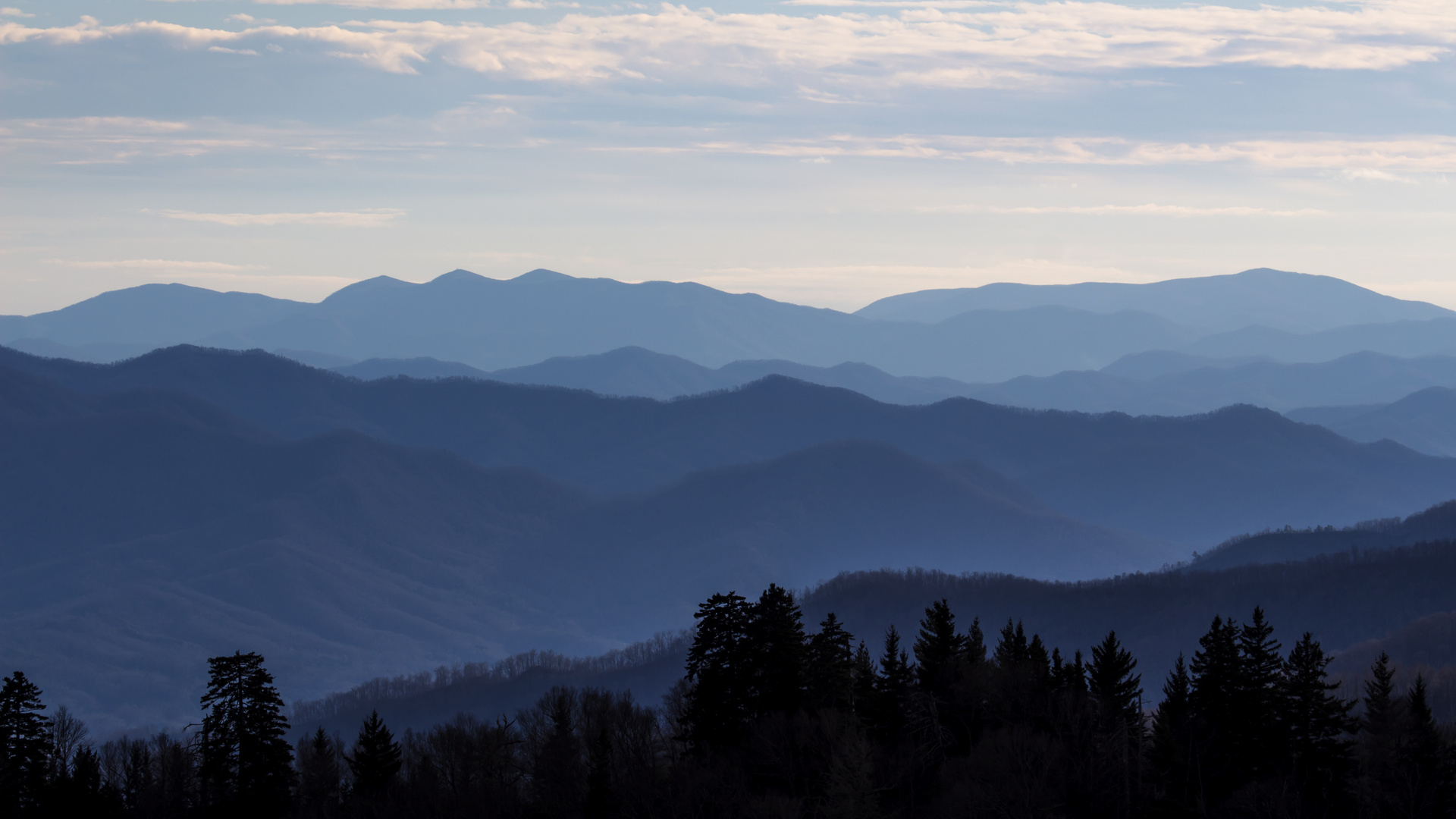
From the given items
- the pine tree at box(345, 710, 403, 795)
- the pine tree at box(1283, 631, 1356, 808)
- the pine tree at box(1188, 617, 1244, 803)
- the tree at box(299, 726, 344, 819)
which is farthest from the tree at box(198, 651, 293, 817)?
the pine tree at box(1283, 631, 1356, 808)

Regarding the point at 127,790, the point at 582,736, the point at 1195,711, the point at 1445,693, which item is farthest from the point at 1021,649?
the point at 1445,693

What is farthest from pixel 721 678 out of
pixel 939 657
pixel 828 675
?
pixel 939 657

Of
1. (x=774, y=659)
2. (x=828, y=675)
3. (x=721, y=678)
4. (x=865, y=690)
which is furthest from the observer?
(x=828, y=675)

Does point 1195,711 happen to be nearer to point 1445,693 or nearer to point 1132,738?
point 1132,738

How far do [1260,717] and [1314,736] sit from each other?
9.17 ft

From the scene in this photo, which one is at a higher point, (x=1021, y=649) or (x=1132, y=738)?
(x=1021, y=649)

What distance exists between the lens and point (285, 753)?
76.9 m

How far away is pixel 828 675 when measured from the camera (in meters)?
75.8

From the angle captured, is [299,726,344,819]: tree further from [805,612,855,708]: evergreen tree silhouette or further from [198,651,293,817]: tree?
[805,612,855,708]: evergreen tree silhouette

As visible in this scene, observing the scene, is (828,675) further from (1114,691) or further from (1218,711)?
(1218,711)

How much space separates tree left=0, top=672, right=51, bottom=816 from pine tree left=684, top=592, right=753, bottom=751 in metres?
36.8

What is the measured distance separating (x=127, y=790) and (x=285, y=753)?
13322 millimetres

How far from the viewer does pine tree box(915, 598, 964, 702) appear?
74.6 metres

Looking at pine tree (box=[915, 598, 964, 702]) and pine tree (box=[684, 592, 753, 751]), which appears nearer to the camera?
pine tree (box=[684, 592, 753, 751])
